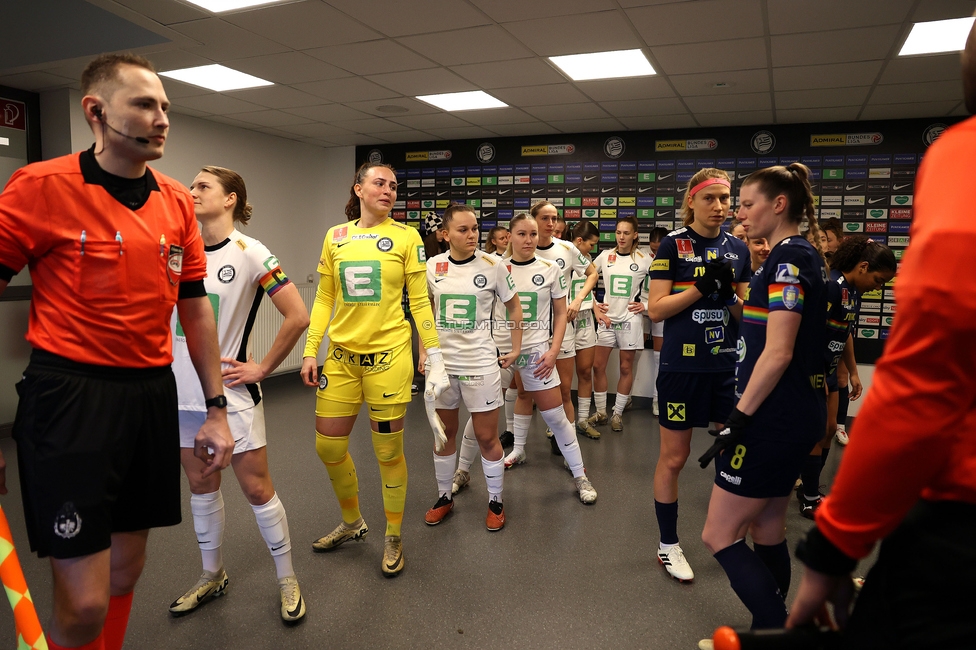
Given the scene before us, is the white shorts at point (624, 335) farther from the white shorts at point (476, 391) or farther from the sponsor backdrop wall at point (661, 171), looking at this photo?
the white shorts at point (476, 391)

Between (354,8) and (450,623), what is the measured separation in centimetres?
338

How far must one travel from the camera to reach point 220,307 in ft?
7.73

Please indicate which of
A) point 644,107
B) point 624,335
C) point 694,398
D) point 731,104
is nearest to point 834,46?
point 731,104

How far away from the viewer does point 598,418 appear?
229 inches

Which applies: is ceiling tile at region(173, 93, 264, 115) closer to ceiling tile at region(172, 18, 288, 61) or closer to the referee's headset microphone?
ceiling tile at region(172, 18, 288, 61)

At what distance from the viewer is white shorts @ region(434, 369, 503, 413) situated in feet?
10.7

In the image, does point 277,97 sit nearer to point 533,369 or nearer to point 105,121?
point 533,369

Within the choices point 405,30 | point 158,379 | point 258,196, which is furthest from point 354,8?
point 258,196

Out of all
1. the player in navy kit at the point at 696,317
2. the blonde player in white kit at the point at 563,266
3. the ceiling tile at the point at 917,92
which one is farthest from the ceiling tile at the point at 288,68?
the ceiling tile at the point at 917,92

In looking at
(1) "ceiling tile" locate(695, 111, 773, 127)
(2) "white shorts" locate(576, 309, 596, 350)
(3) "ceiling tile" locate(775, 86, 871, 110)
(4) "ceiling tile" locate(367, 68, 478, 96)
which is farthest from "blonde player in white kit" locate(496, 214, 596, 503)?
(1) "ceiling tile" locate(695, 111, 773, 127)

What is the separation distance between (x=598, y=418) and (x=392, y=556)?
3314 millimetres

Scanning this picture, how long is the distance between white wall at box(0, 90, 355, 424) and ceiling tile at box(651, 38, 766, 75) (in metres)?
5.00

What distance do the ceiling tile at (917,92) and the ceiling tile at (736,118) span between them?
3.15ft

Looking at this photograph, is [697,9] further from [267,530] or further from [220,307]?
[267,530]
